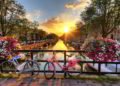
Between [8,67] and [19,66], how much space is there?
1.27 ft

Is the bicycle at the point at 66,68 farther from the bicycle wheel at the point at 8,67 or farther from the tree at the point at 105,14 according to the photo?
the tree at the point at 105,14

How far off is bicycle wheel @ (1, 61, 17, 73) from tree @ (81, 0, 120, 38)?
10.5m

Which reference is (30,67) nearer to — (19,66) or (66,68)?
(19,66)

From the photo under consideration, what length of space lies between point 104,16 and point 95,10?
1.28 metres

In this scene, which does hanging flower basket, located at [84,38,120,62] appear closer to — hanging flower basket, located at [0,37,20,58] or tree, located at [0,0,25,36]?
hanging flower basket, located at [0,37,20,58]

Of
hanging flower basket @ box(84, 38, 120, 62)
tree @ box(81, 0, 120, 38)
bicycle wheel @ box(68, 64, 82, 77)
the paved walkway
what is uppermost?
tree @ box(81, 0, 120, 38)

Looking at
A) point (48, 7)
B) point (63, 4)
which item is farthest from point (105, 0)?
point (48, 7)

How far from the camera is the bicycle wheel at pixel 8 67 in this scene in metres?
3.12

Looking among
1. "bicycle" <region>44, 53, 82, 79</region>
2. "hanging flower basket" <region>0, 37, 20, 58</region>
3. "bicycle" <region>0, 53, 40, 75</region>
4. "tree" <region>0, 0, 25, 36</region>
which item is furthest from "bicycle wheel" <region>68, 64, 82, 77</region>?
"tree" <region>0, 0, 25, 36</region>

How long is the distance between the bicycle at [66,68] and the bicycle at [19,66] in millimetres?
345

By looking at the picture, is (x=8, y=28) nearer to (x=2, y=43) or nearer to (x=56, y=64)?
(x=2, y=43)

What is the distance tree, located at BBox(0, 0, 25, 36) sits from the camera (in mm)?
10875

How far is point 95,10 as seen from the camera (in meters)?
11.1

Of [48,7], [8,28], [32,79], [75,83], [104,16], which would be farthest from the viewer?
[8,28]
